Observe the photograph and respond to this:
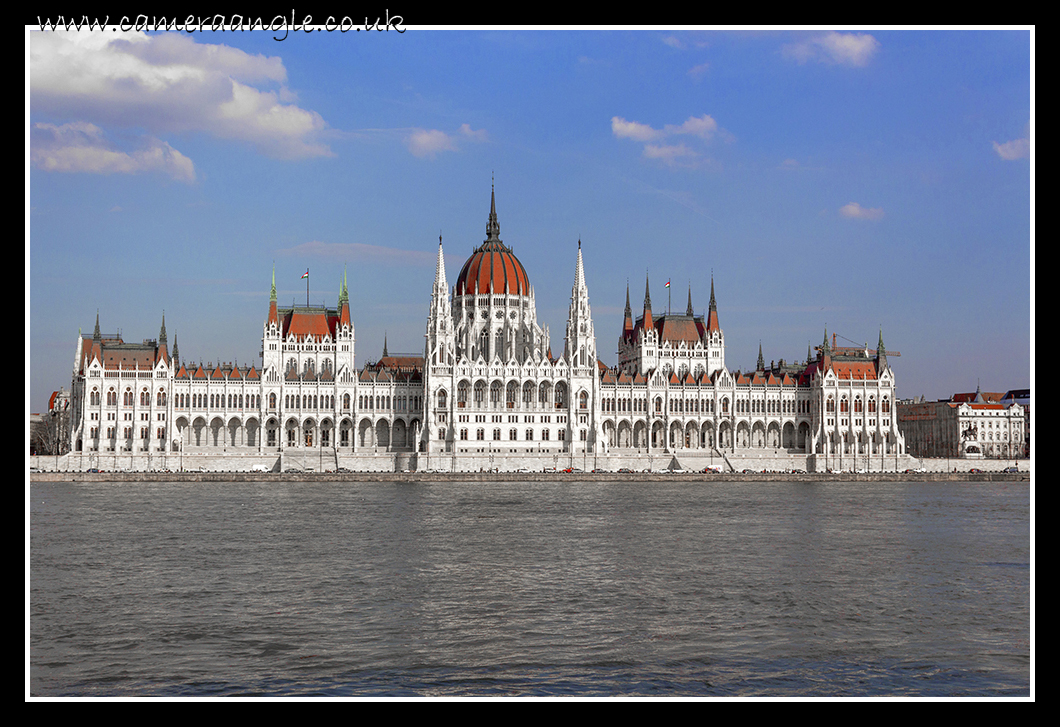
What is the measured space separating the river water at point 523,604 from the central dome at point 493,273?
67.5 meters

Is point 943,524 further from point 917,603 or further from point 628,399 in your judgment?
point 628,399

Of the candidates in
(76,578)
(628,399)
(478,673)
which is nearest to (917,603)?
(478,673)

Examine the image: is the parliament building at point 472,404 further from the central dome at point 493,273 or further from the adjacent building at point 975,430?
the adjacent building at point 975,430

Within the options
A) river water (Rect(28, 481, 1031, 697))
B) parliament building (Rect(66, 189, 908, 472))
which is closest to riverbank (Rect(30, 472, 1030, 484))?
parliament building (Rect(66, 189, 908, 472))

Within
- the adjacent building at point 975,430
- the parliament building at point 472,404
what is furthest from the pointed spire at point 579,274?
the adjacent building at point 975,430

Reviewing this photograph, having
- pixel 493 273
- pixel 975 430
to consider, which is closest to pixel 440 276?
pixel 493 273

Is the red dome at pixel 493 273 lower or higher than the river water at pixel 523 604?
higher

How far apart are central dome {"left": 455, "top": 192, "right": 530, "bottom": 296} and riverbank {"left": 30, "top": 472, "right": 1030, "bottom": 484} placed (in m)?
26.2

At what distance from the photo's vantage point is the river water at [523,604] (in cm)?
2398

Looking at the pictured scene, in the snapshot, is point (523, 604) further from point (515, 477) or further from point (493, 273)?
point (493, 273)

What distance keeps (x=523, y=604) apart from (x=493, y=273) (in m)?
98.9

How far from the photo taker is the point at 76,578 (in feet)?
120

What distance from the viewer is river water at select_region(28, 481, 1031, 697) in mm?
23984
